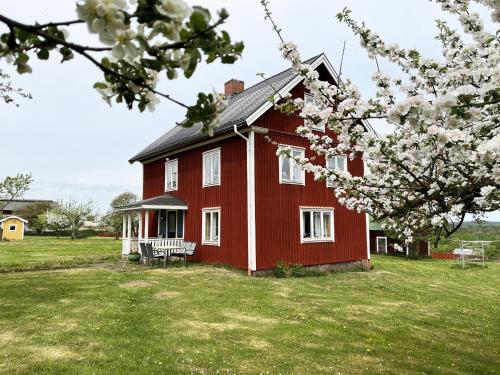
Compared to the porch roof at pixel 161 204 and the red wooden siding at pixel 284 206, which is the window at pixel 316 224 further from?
the porch roof at pixel 161 204

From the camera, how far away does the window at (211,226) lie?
1736 cm

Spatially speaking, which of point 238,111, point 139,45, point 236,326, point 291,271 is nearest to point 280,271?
point 291,271

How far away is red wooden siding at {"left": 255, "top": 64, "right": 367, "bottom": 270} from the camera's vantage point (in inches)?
618

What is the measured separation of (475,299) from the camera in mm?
13047

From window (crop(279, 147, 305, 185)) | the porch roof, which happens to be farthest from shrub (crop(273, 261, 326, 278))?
the porch roof

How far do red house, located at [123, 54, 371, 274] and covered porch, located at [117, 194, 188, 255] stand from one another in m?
0.09

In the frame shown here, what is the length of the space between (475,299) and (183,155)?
14071mm

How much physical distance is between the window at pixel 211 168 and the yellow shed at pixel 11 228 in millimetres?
40933

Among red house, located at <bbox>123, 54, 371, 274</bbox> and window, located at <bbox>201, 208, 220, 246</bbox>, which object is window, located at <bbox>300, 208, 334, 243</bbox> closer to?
red house, located at <bbox>123, 54, 371, 274</bbox>

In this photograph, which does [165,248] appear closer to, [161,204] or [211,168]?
[161,204]

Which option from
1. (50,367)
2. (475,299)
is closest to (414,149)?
(50,367)

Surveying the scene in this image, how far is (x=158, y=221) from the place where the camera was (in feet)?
72.0

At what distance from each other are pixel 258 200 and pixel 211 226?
128 inches

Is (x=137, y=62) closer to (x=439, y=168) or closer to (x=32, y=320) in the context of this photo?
(x=439, y=168)
